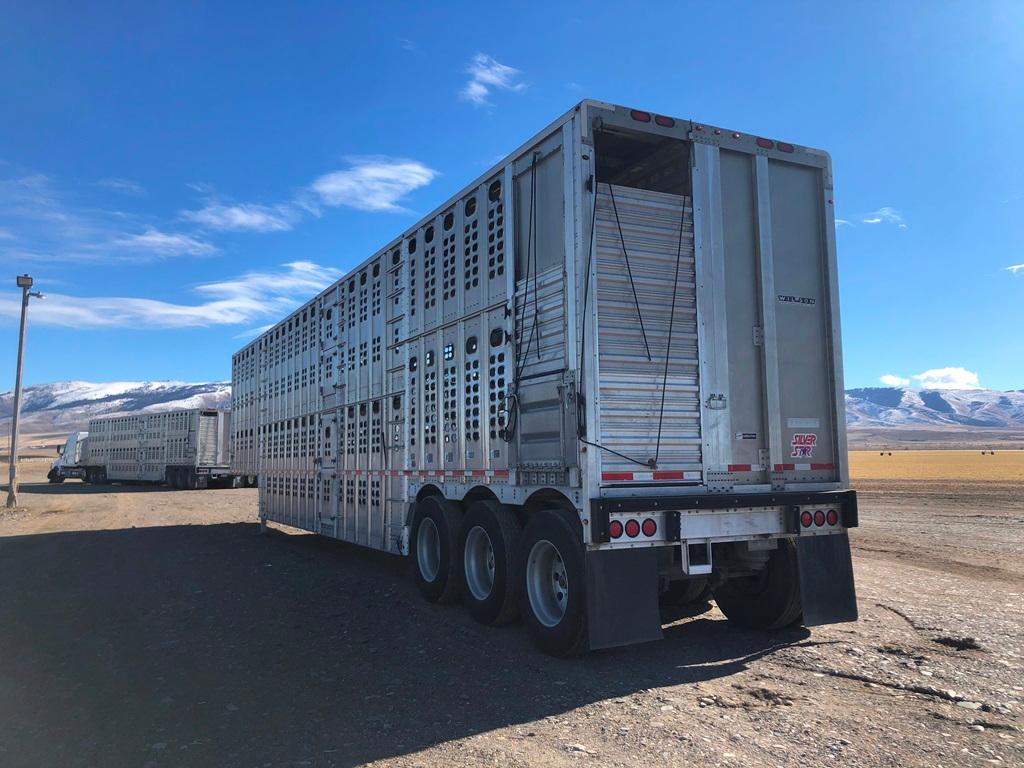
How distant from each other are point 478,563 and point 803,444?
138 inches

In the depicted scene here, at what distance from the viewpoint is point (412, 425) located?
9.26 m

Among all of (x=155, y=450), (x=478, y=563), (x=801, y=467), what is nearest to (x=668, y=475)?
(x=801, y=467)

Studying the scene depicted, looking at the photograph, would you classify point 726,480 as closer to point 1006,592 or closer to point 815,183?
point 815,183

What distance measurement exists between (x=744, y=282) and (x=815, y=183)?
5.03 feet

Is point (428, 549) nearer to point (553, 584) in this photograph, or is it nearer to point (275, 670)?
point (553, 584)

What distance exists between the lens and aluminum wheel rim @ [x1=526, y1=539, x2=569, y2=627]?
6.27 m

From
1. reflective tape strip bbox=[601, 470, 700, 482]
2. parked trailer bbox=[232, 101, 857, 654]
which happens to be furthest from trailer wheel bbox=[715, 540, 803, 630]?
reflective tape strip bbox=[601, 470, 700, 482]

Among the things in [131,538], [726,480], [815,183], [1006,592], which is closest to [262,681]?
[726,480]

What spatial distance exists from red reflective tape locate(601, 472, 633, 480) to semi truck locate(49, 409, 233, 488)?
2641 centimetres

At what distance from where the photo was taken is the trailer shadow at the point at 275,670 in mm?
4414

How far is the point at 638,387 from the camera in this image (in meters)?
6.04

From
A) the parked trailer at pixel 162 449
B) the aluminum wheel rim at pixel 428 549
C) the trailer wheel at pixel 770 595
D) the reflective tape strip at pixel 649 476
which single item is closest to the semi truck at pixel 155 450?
the parked trailer at pixel 162 449

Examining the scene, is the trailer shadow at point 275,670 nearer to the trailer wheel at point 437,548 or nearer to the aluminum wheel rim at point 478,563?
the trailer wheel at point 437,548

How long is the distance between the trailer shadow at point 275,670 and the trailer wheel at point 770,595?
8.1 inches
